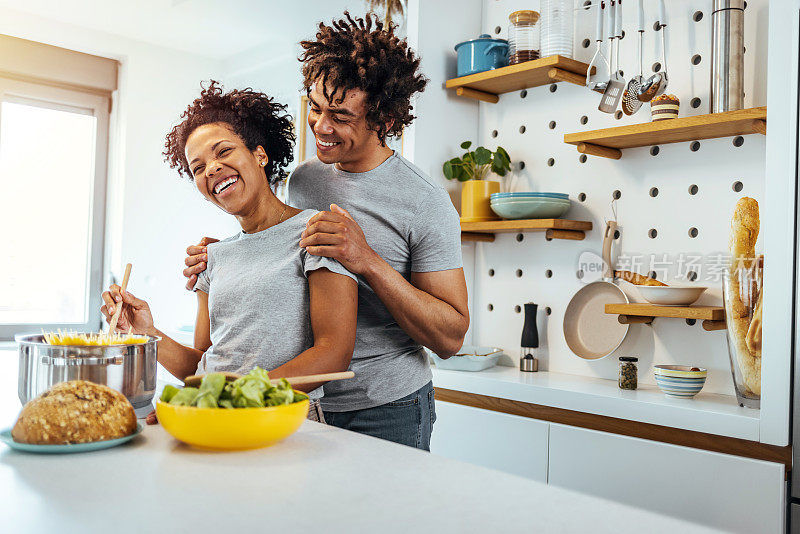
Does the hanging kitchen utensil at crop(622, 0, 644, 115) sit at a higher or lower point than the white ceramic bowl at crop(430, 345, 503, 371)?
higher

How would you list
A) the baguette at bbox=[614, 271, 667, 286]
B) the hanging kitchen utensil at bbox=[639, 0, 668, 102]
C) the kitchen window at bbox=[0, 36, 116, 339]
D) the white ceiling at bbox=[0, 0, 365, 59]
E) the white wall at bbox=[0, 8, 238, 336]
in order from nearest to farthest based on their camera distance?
the hanging kitchen utensil at bbox=[639, 0, 668, 102] → the baguette at bbox=[614, 271, 667, 286] → the white ceiling at bbox=[0, 0, 365, 59] → the kitchen window at bbox=[0, 36, 116, 339] → the white wall at bbox=[0, 8, 238, 336]

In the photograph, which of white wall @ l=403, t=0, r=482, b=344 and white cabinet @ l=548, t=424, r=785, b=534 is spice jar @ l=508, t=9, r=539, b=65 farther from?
white cabinet @ l=548, t=424, r=785, b=534

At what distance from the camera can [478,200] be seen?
2467 millimetres

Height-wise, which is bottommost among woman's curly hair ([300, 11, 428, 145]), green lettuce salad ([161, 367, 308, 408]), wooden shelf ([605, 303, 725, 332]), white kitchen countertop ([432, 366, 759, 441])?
white kitchen countertop ([432, 366, 759, 441])

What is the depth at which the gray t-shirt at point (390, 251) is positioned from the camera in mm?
1349

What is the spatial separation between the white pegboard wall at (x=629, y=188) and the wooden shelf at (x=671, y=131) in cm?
6

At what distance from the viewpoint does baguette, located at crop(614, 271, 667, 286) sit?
2.11m

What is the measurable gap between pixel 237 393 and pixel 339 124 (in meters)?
0.68

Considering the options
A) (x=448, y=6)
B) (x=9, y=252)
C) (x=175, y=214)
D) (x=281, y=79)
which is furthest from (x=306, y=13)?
(x=9, y=252)

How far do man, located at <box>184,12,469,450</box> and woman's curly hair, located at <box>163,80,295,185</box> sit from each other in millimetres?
108

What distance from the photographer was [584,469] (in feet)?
6.36

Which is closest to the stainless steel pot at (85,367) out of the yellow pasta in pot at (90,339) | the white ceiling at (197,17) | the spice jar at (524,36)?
the yellow pasta in pot at (90,339)

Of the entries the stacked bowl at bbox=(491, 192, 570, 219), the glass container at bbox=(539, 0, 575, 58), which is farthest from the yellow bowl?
the glass container at bbox=(539, 0, 575, 58)

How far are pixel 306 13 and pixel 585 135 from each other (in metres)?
1.76
